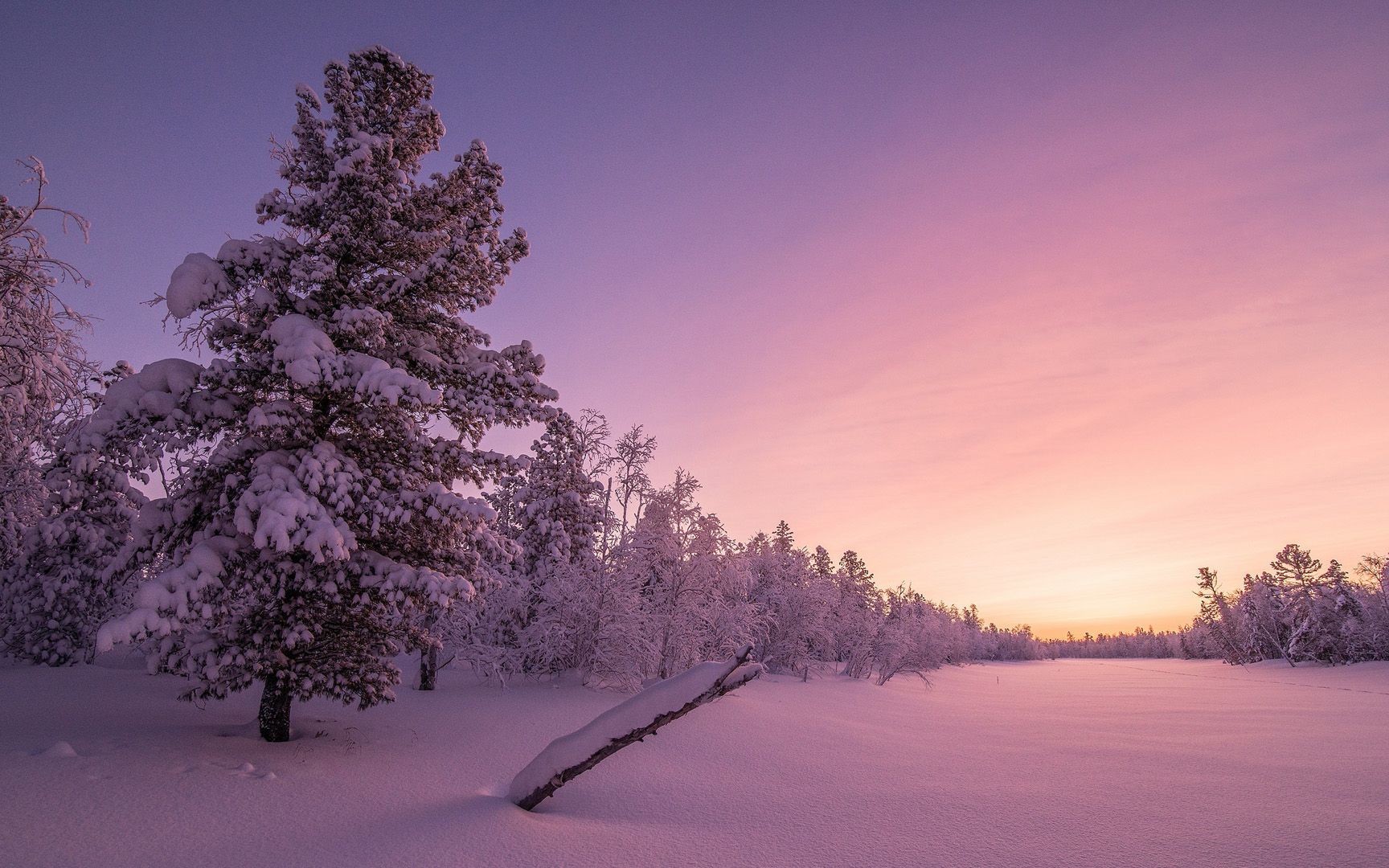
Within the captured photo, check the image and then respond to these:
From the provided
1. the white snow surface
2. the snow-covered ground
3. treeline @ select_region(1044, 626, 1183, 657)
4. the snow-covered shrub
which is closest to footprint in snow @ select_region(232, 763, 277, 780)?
the snow-covered ground

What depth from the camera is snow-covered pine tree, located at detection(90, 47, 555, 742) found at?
297 inches

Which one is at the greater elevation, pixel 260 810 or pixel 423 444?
pixel 423 444

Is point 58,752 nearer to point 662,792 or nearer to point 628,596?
point 662,792

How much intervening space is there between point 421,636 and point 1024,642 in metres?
120

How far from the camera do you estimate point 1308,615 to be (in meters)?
41.7

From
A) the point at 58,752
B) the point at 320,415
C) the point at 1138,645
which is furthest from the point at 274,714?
the point at 1138,645

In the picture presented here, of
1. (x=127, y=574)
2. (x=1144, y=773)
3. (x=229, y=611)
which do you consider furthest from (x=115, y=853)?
(x=1144, y=773)

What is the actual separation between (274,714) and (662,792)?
5.52 metres

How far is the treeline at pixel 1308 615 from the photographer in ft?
129

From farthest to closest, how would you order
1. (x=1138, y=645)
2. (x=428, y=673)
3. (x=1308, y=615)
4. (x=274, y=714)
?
(x=1138, y=645) < (x=1308, y=615) < (x=428, y=673) < (x=274, y=714)

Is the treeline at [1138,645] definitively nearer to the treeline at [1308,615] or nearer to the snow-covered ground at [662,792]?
the treeline at [1308,615]

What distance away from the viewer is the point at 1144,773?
8.51 meters

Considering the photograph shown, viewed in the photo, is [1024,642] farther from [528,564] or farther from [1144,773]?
[1144,773]

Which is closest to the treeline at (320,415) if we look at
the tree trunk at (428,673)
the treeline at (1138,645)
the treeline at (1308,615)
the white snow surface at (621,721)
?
the white snow surface at (621,721)
